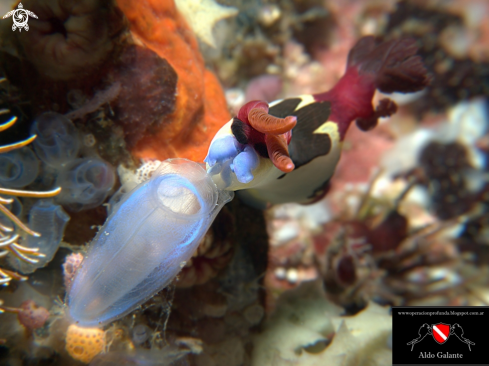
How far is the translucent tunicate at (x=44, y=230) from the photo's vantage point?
1619mm

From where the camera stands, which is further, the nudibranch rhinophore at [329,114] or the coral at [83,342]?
the nudibranch rhinophore at [329,114]

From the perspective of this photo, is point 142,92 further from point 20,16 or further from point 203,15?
point 203,15

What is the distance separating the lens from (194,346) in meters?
1.94

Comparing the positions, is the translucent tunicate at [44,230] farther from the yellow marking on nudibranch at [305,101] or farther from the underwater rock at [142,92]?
the yellow marking on nudibranch at [305,101]

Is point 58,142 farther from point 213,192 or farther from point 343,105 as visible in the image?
point 343,105

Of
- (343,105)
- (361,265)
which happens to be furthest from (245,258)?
(361,265)

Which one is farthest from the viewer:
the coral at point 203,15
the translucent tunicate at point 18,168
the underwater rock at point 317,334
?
the coral at point 203,15

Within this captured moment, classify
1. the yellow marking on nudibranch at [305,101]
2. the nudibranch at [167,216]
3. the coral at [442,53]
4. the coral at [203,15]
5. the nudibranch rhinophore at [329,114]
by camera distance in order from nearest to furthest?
the nudibranch at [167,216], the nudibranch rhinophore at [329,114], the yellow marking on nudibranch at [305,101], the coral at [203,15], the coral at [442,53]

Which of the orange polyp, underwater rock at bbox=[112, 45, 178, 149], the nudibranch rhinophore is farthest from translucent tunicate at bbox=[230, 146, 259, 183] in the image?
underwater rock at bbox=[112, 45, 178, 149]

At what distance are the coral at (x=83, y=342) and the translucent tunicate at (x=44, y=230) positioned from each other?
0.44 meters

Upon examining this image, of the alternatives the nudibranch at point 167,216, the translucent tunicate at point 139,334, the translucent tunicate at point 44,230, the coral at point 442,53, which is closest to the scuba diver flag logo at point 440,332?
the nudibranch at point 167,216

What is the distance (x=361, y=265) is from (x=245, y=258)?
185cm

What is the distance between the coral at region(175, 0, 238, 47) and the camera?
2.42m

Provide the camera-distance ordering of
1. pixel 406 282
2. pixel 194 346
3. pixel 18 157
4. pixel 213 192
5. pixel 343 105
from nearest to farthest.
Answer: pixel 213 192 → pixel 18 157 → pixel 194 346 → pixel 343 105 → pixel 406 282
